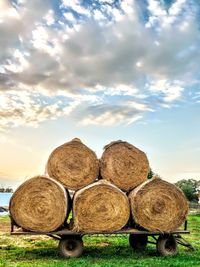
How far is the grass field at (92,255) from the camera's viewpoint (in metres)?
10.4

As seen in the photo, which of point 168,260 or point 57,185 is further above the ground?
point 57,185

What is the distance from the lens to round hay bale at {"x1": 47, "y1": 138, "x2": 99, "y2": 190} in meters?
11.7

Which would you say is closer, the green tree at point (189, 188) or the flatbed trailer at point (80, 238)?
the flatbed trailer at point (80, 238)

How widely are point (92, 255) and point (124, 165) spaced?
8.06ft

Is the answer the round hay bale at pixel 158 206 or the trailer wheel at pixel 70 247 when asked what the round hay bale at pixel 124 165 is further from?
the trailer wheel at pixel 70 247

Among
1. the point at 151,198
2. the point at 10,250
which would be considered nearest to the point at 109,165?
the point at 151,198

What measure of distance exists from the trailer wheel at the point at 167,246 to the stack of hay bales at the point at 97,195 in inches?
16.3

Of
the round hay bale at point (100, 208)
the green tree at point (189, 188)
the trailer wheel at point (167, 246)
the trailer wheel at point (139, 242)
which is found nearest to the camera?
the round hay bale at point (100, 208)

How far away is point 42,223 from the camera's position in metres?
11.2

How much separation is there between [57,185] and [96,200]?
3.37ft

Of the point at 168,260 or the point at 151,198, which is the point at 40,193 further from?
the point at 168,260

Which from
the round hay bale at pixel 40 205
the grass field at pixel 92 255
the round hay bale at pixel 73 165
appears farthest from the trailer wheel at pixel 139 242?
the round hay bale at pixel 40 205

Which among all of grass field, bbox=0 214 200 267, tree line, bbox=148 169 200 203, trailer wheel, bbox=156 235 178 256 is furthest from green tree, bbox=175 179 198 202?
trailer wheel, bbox=156 235 178 256

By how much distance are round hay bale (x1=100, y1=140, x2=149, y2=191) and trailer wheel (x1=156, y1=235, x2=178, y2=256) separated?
1569 millimetres
